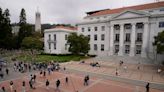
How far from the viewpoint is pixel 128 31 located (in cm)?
4144

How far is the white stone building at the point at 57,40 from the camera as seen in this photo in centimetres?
4951

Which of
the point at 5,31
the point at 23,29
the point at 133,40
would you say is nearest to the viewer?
the point at 133,40

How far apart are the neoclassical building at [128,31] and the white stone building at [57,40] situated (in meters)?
9.05

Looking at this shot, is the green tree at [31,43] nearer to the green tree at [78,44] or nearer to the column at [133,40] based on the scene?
the green tree at [78,44]

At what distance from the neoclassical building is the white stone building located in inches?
356

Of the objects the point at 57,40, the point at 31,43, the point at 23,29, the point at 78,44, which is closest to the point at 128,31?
the point at 78,44

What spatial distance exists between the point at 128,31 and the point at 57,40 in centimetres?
2547

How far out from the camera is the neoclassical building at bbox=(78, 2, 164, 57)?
37750 millimetres

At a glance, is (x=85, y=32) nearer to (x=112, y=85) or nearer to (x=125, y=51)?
(x=125, y=51)

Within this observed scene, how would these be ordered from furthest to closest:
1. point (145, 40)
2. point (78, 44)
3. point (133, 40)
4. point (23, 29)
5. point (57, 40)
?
point (23, 29) → point (57, 40) → point (133, 40) → point (78, 44) → point (145, 40)

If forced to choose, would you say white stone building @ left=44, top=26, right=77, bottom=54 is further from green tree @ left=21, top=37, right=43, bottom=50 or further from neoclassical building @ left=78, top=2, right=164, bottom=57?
neoclassical building @ left=78, top=2, right=164, bottom=57

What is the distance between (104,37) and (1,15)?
4736cm

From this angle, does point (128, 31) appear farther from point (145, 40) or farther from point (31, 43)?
point (31, 43)

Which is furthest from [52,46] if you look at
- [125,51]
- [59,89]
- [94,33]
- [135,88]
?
[135,88]
